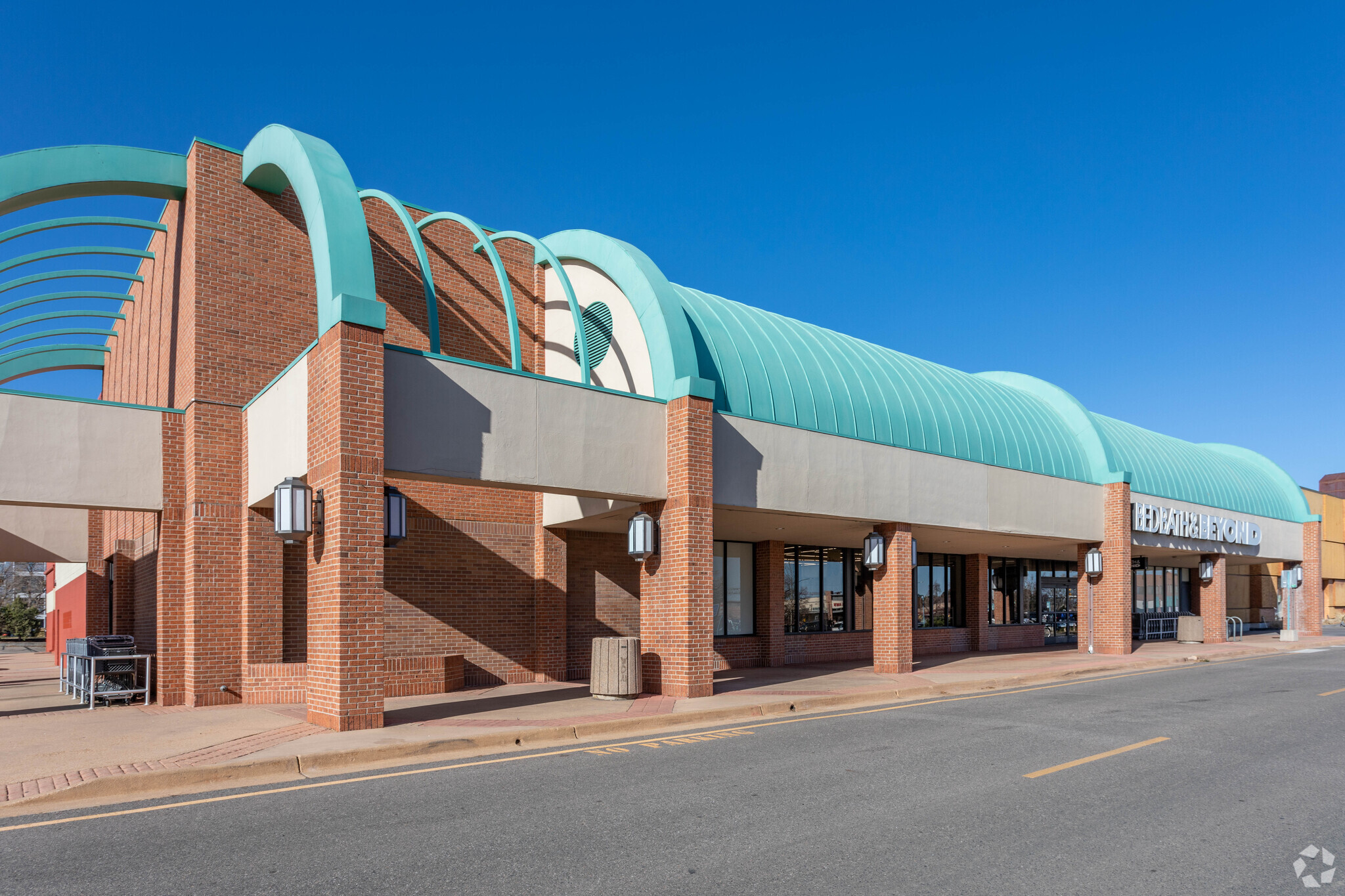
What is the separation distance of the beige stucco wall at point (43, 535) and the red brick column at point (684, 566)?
1828 centimetres

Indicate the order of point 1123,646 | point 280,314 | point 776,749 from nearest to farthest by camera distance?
1. point 776,749
2. point 280,314
3. point 1123,646

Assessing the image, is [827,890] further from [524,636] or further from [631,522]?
[524,636]

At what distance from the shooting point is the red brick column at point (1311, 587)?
124 feet

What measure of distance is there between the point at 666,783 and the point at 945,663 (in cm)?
1540

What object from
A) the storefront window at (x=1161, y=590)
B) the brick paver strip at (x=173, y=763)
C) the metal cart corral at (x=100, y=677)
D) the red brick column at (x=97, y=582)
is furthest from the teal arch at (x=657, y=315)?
the storefront window at (x=1161, y=590)

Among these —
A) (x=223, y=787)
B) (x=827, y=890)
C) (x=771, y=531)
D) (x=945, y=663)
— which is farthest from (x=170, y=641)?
(x=945, y=663)

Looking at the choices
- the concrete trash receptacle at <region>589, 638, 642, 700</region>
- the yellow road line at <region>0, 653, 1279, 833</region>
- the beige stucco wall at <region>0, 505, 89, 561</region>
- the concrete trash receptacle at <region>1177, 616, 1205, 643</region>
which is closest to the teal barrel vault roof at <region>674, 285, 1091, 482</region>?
the concrete trash receptacle at <region>589, 638, 642, 700</region>

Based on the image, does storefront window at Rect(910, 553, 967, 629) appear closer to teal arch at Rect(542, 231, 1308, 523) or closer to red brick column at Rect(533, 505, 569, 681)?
teal arch at Rect(542, 231, 1308, 523)

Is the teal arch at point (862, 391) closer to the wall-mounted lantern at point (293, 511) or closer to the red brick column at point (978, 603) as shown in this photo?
the red brick column at point (978, 603)

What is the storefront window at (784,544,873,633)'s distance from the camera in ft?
75.3

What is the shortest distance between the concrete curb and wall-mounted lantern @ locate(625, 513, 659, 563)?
2.99 meters

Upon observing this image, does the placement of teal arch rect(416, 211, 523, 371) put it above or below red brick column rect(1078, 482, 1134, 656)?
above

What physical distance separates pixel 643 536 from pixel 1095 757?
749cm

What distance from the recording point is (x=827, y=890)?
5.50m
